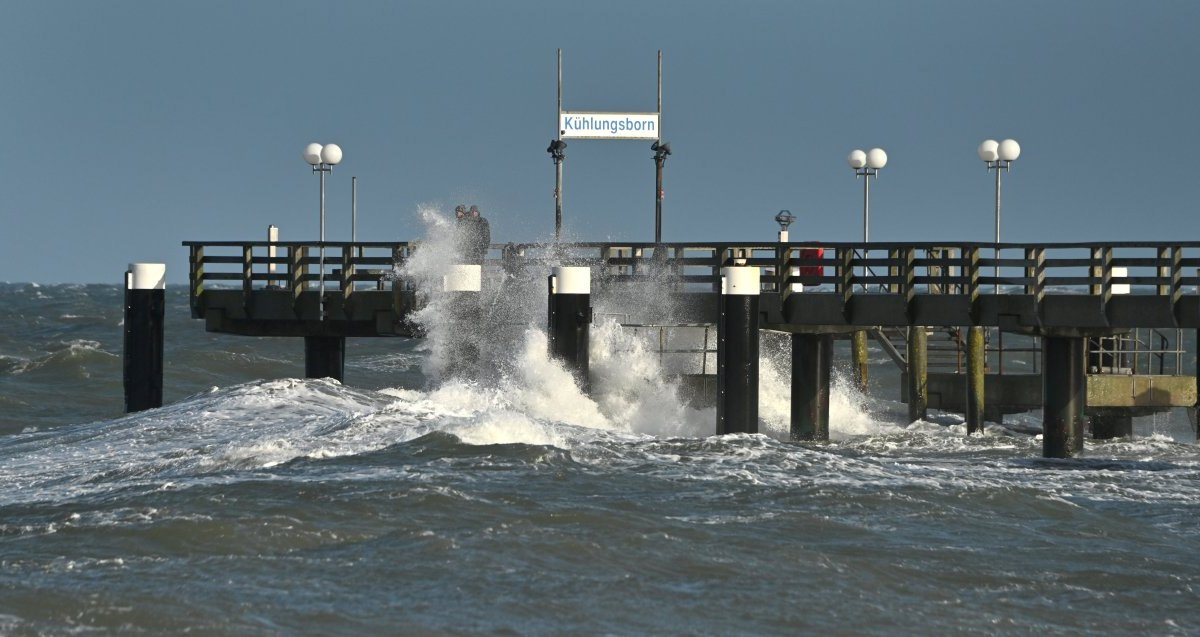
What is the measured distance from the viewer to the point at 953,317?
837 inches

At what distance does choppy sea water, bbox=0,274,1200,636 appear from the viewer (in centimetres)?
1148

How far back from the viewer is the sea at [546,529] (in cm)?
1148

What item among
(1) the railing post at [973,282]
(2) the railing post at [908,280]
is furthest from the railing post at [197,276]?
(1) the railing post at [973,282]

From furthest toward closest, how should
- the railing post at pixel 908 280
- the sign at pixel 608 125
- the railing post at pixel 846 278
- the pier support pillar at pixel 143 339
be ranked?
1. the sign at pixel 608 125
2. the pier support pillar at pixel 143 339
3. the railing post at pixel 846 278
4. the railing post at pixel 908 280

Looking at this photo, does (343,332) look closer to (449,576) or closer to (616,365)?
(616,365)

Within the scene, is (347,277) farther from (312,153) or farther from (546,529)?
(546,529)

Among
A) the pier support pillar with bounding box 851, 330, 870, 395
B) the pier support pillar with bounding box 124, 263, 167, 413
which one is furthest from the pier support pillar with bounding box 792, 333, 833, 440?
the pier support pillar with bounding box 124, 263, 167, 413

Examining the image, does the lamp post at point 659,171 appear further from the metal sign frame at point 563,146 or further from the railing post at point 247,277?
the railing post at point 247,277

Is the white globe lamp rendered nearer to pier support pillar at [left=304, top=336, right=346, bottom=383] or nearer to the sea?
the sea

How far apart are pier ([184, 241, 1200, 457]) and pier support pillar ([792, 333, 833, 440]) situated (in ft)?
0.06

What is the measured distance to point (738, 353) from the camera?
2030cm

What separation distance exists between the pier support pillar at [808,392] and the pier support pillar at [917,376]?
3.73 m

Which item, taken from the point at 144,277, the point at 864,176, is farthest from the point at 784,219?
the point at 144,277

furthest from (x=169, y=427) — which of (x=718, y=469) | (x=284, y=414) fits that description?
(x=718, y=469)
